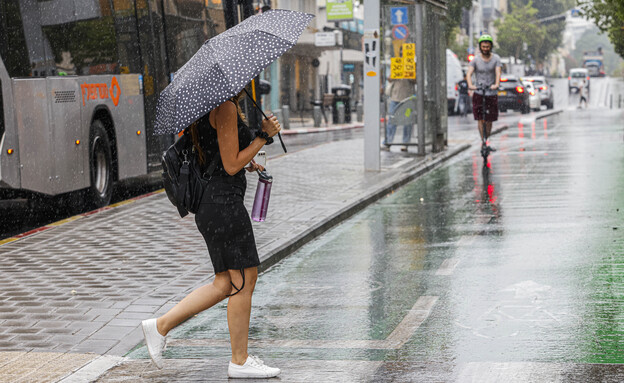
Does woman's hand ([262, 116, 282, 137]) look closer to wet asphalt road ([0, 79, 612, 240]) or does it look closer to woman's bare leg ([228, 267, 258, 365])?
woman's bare leg ([228, 267, 258, 365])

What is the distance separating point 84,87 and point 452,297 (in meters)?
7.13

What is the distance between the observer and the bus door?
1519 cm

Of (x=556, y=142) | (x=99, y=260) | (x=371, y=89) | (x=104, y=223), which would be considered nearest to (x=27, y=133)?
(x=104, y=223)

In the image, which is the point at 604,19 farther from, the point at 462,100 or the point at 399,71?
the point at 399,71

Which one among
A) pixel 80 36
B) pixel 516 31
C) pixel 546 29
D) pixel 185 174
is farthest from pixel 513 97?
pixel 546 29

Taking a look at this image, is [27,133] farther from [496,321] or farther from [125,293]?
[496,321]

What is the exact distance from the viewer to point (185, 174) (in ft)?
17.7

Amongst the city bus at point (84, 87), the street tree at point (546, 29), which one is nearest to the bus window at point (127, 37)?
the city bus at point (84, 87)

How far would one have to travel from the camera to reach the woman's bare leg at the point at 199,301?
562 centimetres

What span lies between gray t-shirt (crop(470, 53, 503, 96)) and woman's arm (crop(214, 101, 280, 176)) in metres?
12.4

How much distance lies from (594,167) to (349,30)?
162ft

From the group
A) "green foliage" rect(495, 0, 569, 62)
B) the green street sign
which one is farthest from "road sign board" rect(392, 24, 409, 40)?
"green foliage" rect(495, 0, 569, 62)

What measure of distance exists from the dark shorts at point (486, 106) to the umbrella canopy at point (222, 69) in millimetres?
12158

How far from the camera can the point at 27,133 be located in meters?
11.7
